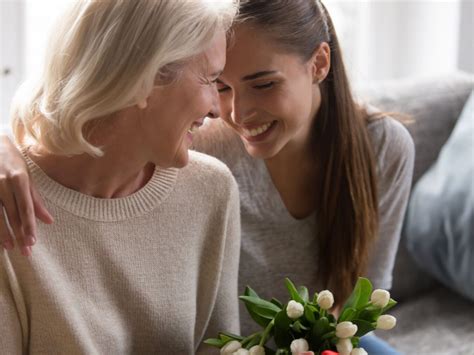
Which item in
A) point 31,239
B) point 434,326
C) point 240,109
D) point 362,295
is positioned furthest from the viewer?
point 434,326

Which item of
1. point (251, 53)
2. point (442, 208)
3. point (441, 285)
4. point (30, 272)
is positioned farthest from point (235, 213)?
point (441, 285)

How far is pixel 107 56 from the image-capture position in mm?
1275

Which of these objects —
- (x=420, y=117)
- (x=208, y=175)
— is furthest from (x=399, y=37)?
(x=208, y=175)

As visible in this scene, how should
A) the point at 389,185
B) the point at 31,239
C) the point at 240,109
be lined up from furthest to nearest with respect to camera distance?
the point at 389,185
the point at 240,109
the point at 31,239

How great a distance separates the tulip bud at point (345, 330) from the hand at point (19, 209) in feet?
1.52

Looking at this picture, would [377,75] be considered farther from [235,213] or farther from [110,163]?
[110,163]

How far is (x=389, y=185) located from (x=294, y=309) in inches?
28.1

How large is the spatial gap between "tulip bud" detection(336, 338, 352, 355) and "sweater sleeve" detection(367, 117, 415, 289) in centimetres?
68

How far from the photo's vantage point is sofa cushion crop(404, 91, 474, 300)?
7.15ft

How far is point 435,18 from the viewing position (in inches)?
118

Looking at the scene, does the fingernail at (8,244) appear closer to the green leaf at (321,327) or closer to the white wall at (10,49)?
the green leaf at (321,327)

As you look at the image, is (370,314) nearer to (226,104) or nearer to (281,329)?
(281,329)

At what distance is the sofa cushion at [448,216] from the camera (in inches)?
85.8

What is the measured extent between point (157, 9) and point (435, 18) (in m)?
1.90
